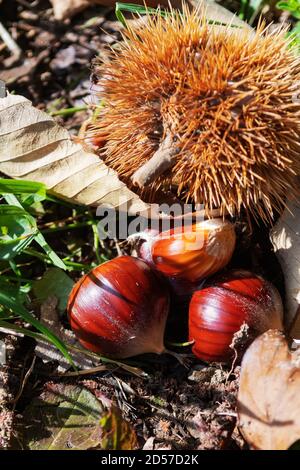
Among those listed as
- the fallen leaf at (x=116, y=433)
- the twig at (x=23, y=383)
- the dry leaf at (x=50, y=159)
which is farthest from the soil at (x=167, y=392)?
the dry leaf at (x=50, y=159)

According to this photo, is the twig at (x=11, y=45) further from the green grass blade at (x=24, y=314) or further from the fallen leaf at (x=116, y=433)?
the fallen leaf at (x=116, y=433)

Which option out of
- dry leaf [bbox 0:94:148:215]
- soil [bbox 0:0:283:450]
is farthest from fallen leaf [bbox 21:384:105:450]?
dry leaf [bbox 0:94:148:215]

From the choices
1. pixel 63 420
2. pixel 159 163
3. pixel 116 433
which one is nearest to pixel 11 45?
pixel 159 163

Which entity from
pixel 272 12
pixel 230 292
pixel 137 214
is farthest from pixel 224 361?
pixel 272 12

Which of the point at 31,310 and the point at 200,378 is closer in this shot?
the point at 200,378

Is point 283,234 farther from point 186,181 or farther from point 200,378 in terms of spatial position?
point 200,378

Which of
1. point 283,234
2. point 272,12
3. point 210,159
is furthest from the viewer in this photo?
point 272,12
